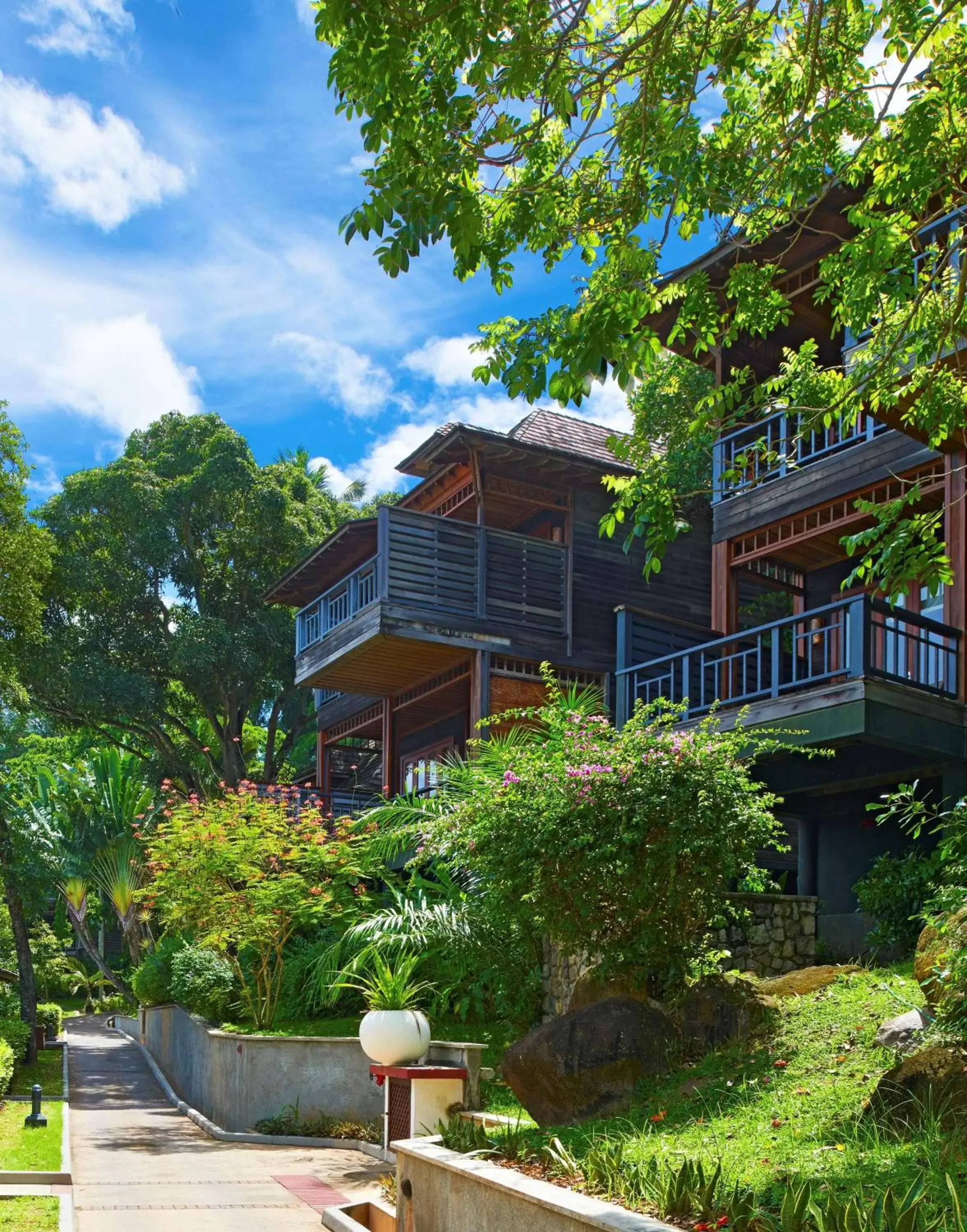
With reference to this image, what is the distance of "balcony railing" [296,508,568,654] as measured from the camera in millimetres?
20188

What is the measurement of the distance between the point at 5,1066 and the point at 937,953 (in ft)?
45.7

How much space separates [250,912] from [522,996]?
396 centimetres

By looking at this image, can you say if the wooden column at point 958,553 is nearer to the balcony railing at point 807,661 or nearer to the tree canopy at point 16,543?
the balcony railing at point 807,661

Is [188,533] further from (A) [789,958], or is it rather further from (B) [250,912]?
(A) [789,958]

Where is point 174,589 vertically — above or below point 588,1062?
above

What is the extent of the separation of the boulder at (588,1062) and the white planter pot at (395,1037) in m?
2.09

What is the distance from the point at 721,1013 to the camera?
32.4 ft

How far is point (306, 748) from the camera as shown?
43000 millimetres

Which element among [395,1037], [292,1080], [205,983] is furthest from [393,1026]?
[205,983]

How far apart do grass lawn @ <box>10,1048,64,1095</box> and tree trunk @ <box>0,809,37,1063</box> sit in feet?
1.25

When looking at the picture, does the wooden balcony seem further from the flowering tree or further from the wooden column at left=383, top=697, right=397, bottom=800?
the flowering tree

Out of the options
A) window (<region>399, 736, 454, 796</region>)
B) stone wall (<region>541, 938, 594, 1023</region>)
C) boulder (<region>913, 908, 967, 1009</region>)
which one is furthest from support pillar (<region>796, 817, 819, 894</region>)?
boulder (<region>913, 908, 967, 1009</region>)

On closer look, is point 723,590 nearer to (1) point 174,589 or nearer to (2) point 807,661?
(2) point 807,661

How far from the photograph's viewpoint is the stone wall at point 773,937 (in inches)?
515
